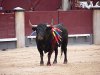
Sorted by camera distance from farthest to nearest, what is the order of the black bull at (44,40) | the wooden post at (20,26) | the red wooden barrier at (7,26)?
the wooden post at (20,26) → the red wooden barrier at (7,26) → the black bull at (44,40)

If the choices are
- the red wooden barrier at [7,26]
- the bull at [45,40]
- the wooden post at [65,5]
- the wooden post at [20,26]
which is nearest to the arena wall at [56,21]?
the red wooden barrier at [7,26]

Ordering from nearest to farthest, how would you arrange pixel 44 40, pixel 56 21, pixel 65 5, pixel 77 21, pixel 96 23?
pixel 44 40 → pixel 56 21 → pixel 77 21 → pixel 96 23 → pixel 65 5

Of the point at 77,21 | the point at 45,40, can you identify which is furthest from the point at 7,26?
the point at 45,40

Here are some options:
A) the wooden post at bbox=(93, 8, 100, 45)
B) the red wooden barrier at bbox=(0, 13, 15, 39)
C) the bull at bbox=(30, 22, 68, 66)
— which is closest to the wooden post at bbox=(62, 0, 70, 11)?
the wooden post at bbox=(93, 8, 100, 45)

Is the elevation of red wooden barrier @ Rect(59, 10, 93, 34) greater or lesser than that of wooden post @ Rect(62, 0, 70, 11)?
lesser

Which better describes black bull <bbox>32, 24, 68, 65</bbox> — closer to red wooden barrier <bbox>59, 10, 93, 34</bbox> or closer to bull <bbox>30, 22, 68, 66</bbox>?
bull <bbox>30, 22, 68, 66</bbox>

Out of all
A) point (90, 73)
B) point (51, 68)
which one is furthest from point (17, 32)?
point (90, 73)

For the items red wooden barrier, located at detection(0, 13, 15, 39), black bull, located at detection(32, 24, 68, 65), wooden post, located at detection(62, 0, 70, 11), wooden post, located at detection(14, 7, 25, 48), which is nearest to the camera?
black bull, located at detection(32, 24, 68, 65)

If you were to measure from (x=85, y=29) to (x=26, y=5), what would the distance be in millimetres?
3808

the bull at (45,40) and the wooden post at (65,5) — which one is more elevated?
the wooden post at (65,5)

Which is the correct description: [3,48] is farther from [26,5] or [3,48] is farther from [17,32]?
[26,5]

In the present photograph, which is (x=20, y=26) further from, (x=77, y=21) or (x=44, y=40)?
(x=44, y=40)

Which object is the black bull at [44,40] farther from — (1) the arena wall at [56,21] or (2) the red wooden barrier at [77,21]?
(2) the red wooden barrier at [77,21]

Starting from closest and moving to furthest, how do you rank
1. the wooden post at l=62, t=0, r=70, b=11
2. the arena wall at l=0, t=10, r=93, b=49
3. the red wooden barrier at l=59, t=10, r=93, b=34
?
the arena wall at l=0, t=10, r=93, b=49 → the red wooden barrier at l=59, t=10, r=93, b=34 → the wooden post at l=62, t=0, r=70, b=11
